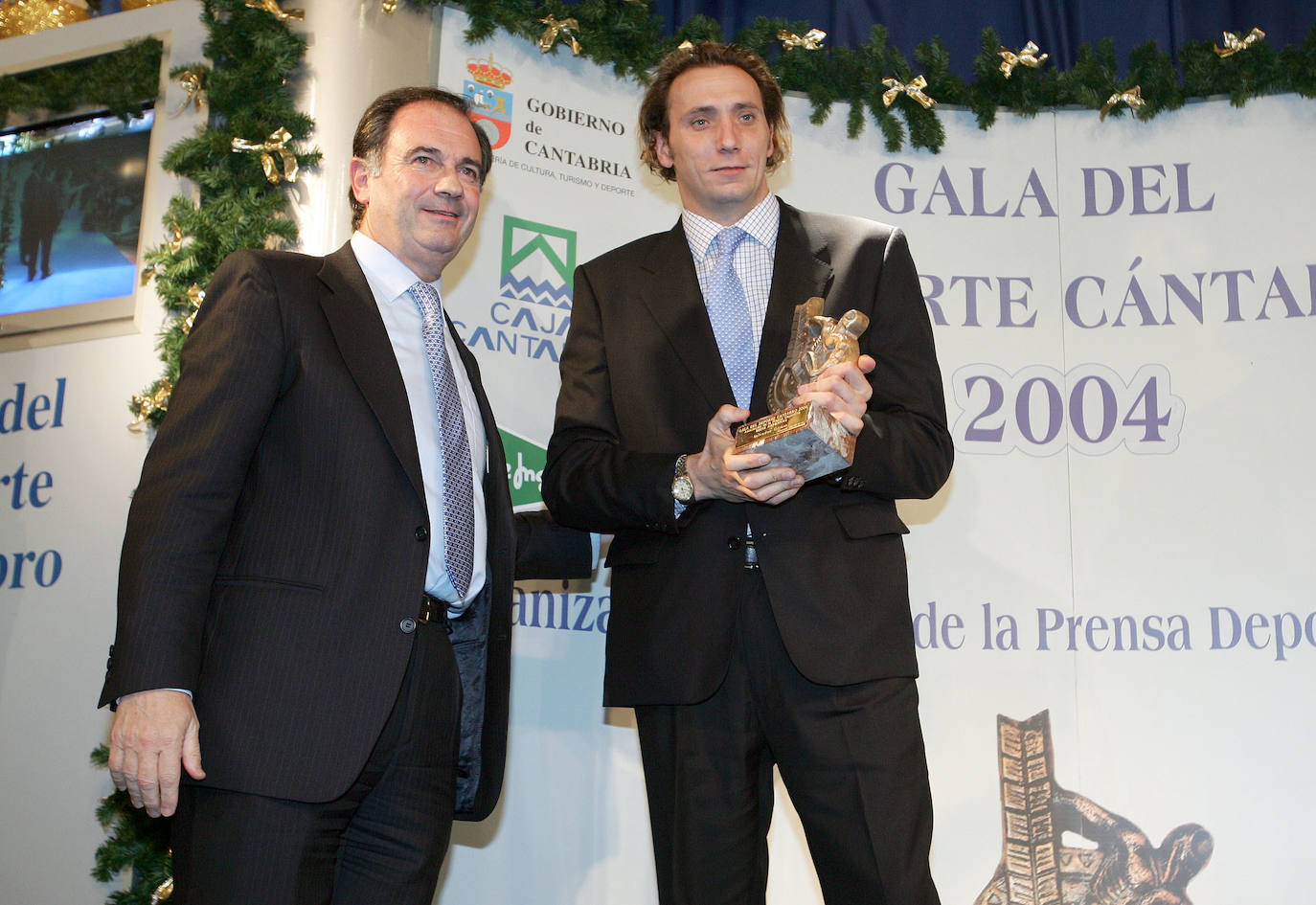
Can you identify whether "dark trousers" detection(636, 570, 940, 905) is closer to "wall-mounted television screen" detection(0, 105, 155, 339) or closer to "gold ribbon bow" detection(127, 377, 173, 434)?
"gold ribbon bow" detection(127, 377, 173, 434)

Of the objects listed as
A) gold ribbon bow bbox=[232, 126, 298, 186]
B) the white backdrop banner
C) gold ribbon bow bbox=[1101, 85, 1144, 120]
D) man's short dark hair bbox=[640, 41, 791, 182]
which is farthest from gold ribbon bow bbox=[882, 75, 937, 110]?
gold ribbon bow bbox=[232, 126, 298, 186]

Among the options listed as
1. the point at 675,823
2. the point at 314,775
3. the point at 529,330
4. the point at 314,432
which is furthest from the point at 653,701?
the point at 529,330

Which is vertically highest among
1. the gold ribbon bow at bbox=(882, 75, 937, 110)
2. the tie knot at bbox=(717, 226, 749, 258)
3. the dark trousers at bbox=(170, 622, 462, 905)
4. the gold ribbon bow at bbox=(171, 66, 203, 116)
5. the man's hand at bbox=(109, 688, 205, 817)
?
the gold ribbon bow at bbox=(882, 75, 937, 110)

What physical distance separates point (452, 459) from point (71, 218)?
205cm

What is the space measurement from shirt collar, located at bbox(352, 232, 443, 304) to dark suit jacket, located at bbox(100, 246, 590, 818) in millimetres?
130

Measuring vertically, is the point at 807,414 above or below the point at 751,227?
below

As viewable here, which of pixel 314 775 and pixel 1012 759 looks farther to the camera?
pixel 1012 759

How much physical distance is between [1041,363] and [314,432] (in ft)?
8.41

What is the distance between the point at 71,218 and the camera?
3539mm

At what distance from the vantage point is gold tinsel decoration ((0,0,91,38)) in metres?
3.98

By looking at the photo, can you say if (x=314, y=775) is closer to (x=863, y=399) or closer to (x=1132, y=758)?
(x=863, y=399)

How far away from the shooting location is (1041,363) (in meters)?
3.84

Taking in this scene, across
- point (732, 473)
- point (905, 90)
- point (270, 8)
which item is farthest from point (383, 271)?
point (905, 90)

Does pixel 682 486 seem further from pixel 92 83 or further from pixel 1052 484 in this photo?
pixel 92 83
